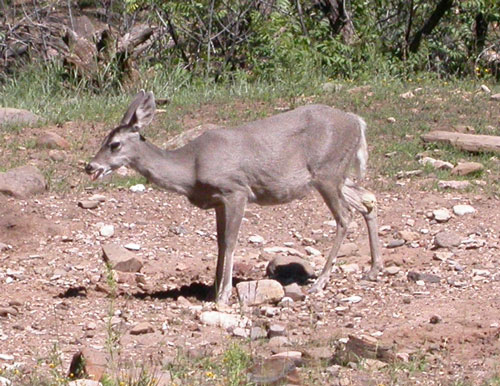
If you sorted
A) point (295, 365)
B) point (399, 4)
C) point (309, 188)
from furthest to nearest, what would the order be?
point (399, 4) → point (309, 188) → point (295, 365)

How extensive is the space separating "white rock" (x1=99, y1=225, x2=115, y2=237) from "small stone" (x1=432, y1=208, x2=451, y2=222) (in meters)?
2.78

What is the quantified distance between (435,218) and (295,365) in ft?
13.0

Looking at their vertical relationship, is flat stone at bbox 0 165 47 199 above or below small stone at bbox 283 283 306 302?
below

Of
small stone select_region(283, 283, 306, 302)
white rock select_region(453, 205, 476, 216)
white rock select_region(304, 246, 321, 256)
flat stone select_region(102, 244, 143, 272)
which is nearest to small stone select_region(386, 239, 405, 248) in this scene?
white rock select_region(304, 246, 321, 256)

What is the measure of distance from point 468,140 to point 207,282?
4146mm

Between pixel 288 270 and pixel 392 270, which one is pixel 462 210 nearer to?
pixel 392 270

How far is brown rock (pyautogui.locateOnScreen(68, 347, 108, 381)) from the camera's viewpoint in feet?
18.4

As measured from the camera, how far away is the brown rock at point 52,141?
11336mm

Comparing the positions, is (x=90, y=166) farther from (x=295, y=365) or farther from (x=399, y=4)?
(x=399, y=4)

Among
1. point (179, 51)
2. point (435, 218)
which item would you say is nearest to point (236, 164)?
point (435, 218)

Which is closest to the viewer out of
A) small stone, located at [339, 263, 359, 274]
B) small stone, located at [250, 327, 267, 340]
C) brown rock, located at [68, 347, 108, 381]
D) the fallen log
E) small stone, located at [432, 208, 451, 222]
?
brown rock, located at [68, 347, 108, 381]

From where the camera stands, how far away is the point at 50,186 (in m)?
10.2

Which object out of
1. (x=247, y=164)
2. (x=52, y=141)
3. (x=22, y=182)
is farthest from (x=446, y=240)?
(x=52, y=141)

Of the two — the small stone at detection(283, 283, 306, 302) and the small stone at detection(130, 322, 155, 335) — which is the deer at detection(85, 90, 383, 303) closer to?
the small stone at detection(283, 283, 306, 302)
